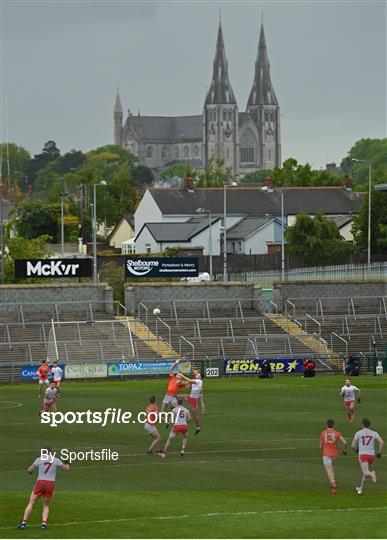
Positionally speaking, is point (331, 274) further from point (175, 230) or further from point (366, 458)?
point (366, 458)

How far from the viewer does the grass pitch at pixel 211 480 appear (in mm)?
30000

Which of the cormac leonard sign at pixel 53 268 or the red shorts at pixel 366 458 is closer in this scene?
the red shorts at pixel 366 458

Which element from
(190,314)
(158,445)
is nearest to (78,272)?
(190,314)

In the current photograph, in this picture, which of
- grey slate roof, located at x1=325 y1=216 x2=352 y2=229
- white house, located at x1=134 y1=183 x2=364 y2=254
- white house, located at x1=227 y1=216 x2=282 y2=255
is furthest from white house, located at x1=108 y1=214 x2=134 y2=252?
grey slate roof, located at x1=325 y1=216 x2=352 y2=229

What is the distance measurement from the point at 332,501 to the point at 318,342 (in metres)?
50.7

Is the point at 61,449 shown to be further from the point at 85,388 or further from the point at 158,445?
the point at 85,388

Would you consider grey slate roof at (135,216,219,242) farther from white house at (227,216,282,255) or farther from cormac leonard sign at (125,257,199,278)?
cormac leonard sign at (125,257,199,278)

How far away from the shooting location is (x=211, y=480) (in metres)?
36.5

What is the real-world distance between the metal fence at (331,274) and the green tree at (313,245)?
69.2 feet

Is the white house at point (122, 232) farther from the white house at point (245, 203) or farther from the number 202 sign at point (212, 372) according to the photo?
the number 202 sign at point (212, 372)

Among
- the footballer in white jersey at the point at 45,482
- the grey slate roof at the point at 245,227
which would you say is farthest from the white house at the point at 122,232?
the footballer in white jersey at the point at 45,482

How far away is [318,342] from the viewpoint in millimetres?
83500

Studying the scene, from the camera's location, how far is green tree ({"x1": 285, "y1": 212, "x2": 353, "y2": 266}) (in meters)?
133

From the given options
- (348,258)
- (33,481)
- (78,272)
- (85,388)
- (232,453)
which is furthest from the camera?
(348,258)
